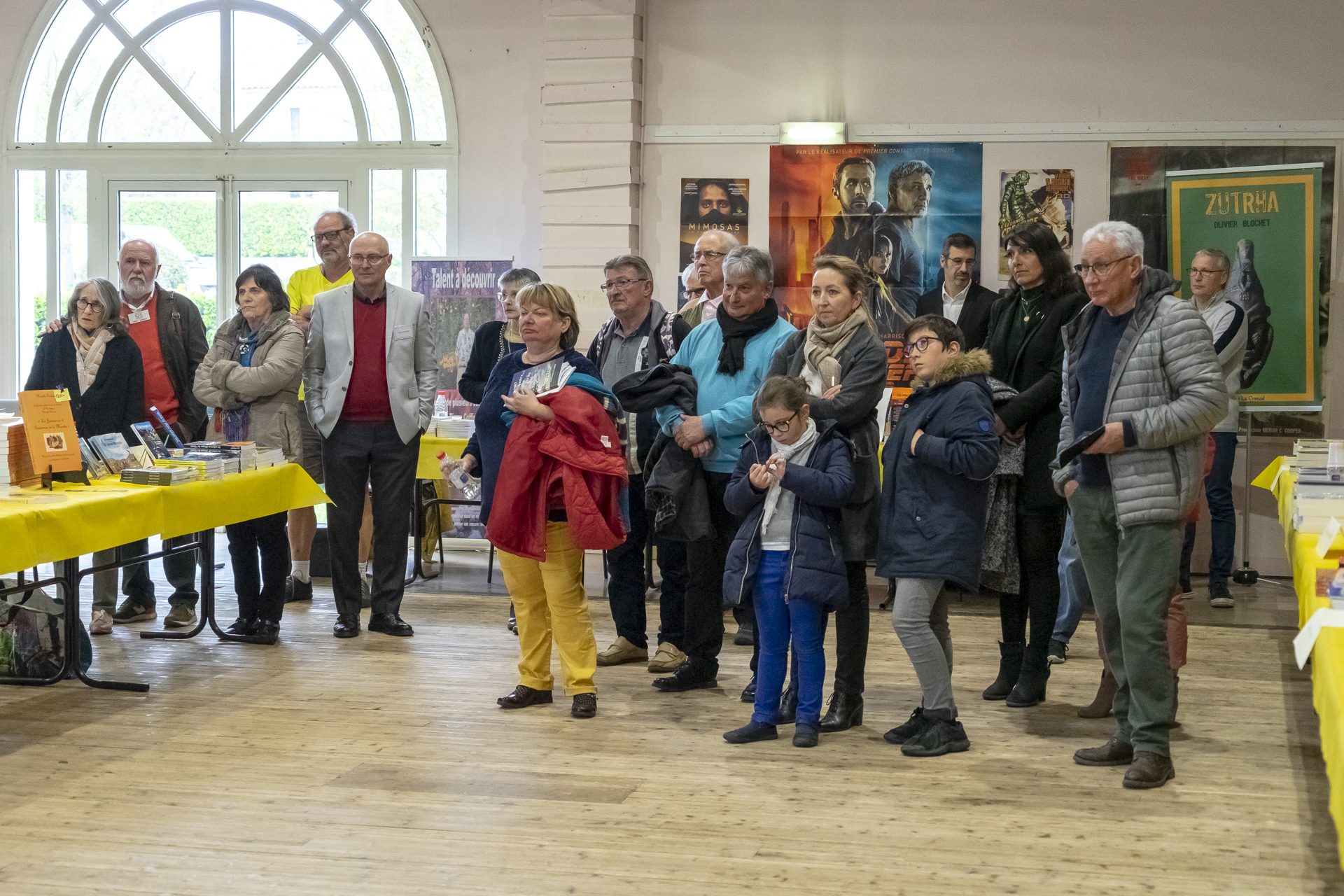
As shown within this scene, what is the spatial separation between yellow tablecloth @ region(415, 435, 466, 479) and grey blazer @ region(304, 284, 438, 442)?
1137mm

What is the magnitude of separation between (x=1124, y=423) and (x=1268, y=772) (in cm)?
116

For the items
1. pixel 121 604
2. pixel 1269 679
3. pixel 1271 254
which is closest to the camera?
pixel 1269 679

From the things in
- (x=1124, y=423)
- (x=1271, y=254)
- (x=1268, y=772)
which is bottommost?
(x=1268, y=772)

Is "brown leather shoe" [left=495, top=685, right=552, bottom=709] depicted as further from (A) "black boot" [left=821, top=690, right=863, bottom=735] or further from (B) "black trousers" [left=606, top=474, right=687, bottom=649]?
(A) "black boot" [left=821, top=690, right=863, bottom=735]

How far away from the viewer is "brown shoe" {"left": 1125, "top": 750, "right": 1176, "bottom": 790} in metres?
3.67

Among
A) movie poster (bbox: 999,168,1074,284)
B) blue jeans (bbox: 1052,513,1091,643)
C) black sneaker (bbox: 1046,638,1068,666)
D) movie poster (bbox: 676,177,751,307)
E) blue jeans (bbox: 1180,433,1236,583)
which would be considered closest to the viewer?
blue jeans (bbox: 1052,513,1091,643)

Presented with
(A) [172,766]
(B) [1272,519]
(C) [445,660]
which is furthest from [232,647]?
(B) [1272,519]

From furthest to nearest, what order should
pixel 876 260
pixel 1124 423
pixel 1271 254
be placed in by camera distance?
pixel 876 260
pixel 1271 254
pixel 1124 423

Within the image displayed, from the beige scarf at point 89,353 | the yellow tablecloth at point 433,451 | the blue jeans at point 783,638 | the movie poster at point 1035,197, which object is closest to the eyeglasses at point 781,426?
the blue jeans at point 783,638

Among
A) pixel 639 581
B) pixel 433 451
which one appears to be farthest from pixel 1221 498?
pixel 433 451

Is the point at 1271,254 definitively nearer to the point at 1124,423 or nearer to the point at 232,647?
the point at 1124,423

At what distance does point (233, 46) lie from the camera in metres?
8.92

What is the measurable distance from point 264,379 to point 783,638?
8.81 feet

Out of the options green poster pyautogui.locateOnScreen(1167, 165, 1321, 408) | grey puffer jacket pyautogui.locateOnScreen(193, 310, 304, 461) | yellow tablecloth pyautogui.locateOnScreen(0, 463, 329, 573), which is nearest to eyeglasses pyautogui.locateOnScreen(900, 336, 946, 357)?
yellow tablecloth pyautogui.locateOnScreen(0, 463, 329, 573)
